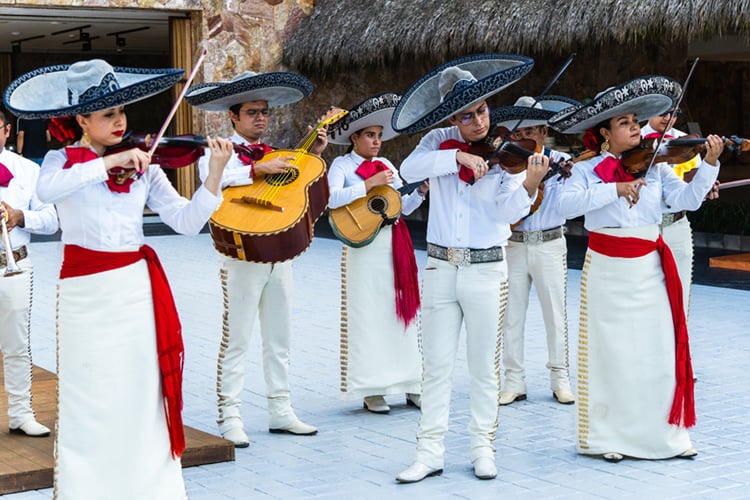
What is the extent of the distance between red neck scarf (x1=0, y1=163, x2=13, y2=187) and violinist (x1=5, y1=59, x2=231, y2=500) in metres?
1.19

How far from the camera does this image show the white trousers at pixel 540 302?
623 centimetres

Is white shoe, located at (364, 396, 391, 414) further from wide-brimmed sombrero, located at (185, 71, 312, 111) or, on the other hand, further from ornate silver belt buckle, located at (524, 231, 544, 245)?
wide-brimmed sombrero, located at (185, 71, 312, 111)

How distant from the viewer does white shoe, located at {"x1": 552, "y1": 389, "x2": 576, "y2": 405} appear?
6.17 meters

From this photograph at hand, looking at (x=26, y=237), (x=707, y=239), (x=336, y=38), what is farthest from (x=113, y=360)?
(x=336, y=38)

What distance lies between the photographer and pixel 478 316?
191 inches

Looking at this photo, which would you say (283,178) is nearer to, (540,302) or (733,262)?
(540,302)

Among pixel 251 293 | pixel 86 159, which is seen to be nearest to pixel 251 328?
pixel 251 293

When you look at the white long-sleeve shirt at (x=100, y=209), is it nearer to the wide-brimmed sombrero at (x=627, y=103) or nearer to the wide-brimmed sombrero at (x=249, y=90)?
the wide-brimmed sombrero at (x=249, y=90)

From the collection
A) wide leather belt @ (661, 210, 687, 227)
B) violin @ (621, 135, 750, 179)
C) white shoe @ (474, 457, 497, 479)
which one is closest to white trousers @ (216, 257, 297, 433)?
white shoe @ (474, 457, 497, 479)

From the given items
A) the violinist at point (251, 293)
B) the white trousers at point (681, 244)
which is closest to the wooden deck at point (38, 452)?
the violinist at point (251, 293)

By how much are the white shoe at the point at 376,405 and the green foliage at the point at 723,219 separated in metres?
7.37

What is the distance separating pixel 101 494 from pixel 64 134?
1.24 m

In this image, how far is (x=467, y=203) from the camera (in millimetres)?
4898

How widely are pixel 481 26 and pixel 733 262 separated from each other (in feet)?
14.8
